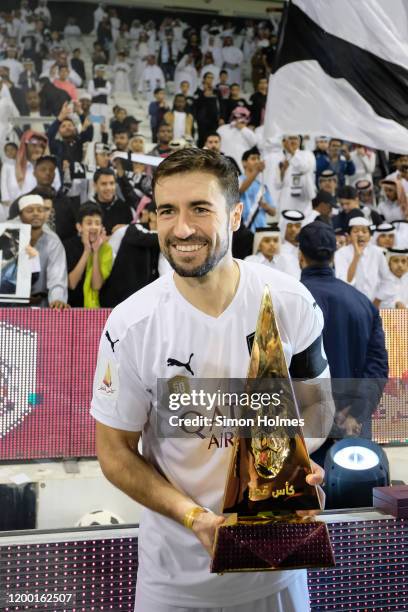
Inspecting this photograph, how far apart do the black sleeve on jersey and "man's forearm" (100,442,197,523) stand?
37cm

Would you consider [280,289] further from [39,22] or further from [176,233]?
[39,22]

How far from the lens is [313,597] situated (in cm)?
212

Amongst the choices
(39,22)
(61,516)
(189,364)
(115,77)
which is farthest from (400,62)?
(39,22)

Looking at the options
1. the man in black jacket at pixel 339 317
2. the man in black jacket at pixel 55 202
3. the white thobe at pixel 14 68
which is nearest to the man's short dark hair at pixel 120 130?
the white thobe at pixel 14 68

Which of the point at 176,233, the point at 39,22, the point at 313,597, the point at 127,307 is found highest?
the point at 39,22

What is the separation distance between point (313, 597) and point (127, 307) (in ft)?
3.79

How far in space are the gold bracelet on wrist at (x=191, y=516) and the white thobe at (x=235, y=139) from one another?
351 inches

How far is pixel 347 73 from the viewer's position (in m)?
5.45

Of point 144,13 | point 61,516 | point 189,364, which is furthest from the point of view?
point 144,13

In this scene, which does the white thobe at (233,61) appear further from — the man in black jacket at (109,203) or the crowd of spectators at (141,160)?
the man in black jacket at (109,203)

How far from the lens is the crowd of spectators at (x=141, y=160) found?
6.86m

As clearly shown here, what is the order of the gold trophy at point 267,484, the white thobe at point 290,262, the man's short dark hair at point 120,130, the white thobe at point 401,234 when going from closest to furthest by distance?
the gold trophy at point 267,484 < the white thobe at point 290,262 < the white thobe at point 401,234 < the man's short dark hair at point 120,130

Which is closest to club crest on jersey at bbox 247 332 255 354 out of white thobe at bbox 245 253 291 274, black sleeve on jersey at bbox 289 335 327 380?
black sleeve on jersey at bbox 289 335 327 380

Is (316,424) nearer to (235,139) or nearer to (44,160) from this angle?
(44,160)
